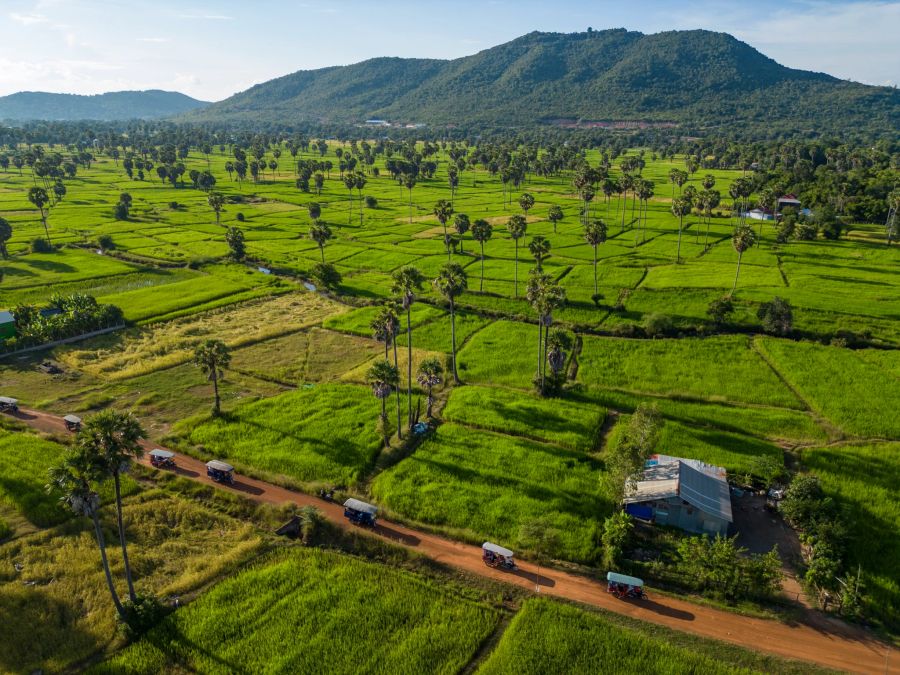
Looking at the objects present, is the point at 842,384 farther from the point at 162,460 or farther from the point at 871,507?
the point at 162,460

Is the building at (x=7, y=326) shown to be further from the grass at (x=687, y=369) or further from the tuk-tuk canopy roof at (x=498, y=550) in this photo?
the grass at (x=687, y=369)

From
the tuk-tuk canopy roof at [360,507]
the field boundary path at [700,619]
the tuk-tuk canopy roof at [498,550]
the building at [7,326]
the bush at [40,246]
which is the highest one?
the bush at [40,246]

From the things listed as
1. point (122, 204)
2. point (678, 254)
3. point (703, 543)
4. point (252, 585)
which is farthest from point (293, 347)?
point (122, 204)

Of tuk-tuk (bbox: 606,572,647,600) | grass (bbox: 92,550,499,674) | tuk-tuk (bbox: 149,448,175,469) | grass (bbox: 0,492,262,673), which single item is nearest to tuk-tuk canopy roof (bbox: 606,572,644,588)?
tuk-tuk (bbox: 606,572,647,600)

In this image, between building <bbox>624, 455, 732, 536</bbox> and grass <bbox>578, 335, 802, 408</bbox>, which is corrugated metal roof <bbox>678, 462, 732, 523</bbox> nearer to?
building <bbox>624, 455, 732, 536</bbox>

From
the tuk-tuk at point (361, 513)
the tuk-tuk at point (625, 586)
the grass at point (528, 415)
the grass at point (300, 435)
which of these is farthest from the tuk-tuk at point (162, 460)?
the tuk-tuk at point (625, 586)

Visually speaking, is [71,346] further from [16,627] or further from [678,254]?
[678,254]

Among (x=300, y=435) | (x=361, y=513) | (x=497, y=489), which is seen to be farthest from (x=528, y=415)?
(x=300, y=435)

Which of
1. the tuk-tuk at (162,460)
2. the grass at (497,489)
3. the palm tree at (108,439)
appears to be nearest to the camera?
the palm tree at (108,439)
